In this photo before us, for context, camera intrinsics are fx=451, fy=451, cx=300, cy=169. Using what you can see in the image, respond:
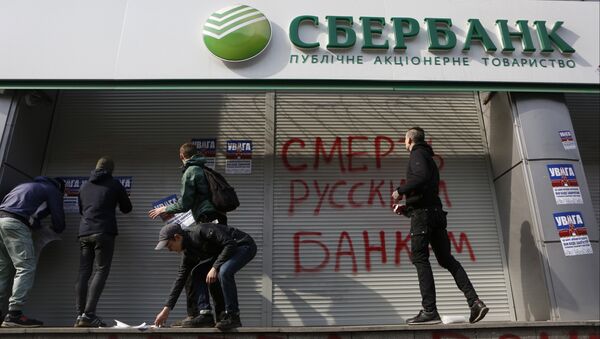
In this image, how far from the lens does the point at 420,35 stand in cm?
603

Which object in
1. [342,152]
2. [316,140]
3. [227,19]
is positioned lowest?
[342,152]

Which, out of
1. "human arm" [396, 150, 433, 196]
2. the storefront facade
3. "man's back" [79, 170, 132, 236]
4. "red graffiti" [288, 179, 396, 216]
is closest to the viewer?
"human arm" [396, 150, 433, 196]

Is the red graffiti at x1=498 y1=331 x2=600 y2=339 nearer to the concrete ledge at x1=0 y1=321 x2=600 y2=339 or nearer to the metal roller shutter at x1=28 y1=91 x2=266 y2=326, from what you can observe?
the concrete ledge at x1=0 y1=321 x2=600 y2=339

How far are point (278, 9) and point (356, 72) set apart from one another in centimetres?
139

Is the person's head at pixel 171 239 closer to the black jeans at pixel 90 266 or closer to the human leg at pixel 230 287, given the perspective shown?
the human leg at pixel 230 287

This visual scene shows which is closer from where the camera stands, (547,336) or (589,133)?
(547,336)

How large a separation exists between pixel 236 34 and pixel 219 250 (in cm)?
285

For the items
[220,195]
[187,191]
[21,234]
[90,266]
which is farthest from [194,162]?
[21,234]

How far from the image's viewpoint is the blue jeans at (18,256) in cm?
→ 471

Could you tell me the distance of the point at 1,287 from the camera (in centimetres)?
490

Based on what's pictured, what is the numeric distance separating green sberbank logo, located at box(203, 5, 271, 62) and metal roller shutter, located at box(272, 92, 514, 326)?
46.4 inches

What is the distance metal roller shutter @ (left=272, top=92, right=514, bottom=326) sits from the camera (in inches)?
228

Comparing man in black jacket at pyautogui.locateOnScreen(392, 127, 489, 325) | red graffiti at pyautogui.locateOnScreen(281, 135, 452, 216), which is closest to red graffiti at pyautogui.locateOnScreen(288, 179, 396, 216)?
red graffiti at pyautogui.locateOnScreen(281, 135, 452, 216)

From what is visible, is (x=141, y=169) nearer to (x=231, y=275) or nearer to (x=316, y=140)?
(x=316, y=140)
